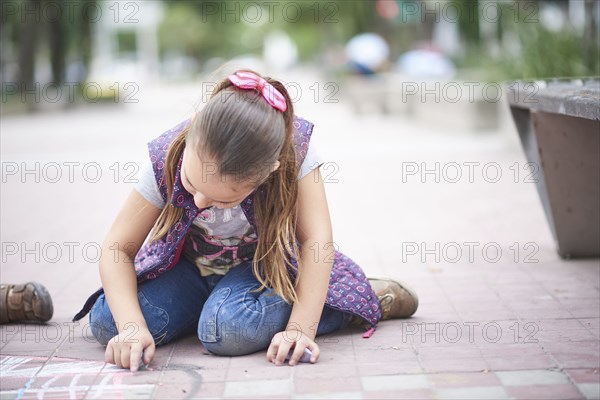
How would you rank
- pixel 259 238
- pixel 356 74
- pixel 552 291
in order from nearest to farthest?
pixel 259 238 → pixel 552 291 → pixel 356 74

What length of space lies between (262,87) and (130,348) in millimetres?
948

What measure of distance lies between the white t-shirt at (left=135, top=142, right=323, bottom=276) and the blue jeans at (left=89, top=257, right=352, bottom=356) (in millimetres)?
37

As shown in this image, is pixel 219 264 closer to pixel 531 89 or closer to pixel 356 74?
pixel 531 89

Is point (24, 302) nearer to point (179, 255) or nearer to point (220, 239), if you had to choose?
point (179, 255)

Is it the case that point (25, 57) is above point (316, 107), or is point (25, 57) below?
above

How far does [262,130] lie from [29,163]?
25.8 ft

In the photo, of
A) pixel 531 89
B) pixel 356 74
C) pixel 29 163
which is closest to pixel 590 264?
pixel 531 89

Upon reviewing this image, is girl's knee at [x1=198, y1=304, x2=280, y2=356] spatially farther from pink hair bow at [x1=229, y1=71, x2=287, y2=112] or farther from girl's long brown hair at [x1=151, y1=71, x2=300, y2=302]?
pink hair bow at [x1=229, y1=71, x2=287, y2=112]

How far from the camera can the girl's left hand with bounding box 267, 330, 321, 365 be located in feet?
9.31

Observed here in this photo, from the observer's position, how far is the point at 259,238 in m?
3.01

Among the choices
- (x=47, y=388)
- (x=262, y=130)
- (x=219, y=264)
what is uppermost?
(x=262, y=130)

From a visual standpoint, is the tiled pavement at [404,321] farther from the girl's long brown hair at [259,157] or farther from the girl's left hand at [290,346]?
the girl's long brown hair at [259,157]

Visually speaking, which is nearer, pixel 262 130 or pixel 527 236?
pixel 262 130

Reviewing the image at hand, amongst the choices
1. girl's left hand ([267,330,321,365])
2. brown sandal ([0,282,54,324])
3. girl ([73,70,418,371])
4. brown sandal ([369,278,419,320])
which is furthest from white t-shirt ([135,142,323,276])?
brown sandal ([0,282,54,324])
